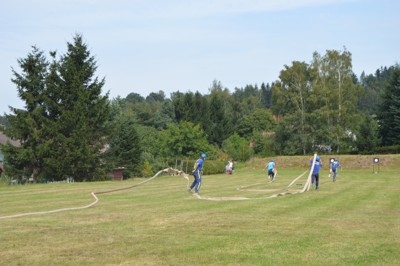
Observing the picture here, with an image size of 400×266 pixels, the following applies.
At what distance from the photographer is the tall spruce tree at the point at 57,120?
1892 inches

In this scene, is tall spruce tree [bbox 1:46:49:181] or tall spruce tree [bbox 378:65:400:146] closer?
tall spruce tree [bbox 1:46:49:181]

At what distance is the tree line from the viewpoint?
Result: 48562 millimetres

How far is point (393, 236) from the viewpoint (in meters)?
11.4

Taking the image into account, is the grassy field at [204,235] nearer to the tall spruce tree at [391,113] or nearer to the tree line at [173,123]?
the tree line at [173,123]

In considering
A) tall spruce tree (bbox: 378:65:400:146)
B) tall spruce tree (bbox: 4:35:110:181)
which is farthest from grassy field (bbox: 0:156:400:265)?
tall spruce tree (bbox: 378:65:400:146)

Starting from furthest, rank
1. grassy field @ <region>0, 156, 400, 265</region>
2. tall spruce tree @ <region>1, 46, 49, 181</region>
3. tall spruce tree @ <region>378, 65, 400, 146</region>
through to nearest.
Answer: tall spruce tree @ <region>378, 65, 400, 146</region> → tall spruce tree @ <region>1, 46, 49, 181</region> → grassy field @ <region>0, 156, 400, 265</region>

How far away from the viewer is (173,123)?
8331 centimetres

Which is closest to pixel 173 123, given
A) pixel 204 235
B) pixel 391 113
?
pixel 391 113

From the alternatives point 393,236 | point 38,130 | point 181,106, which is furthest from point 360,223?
point 181,106

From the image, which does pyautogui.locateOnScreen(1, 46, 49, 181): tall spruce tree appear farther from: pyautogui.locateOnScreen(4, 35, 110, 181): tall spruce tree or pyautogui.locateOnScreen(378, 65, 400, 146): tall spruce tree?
pyautogui.locateOnScreen(378, 65, 400, 146): tall spruce tree

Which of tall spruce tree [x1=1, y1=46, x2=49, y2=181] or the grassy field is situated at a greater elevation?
tall spruce tree [x1=1, y1=46, x2=49, y2=181]

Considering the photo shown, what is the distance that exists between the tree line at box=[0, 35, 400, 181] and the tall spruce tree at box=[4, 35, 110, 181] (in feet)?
0.32

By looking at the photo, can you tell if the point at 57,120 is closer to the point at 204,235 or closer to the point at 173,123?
the point at 173,123

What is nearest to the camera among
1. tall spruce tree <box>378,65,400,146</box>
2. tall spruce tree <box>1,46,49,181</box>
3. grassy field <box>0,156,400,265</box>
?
grassy field <box>0,156,400,265</box>
